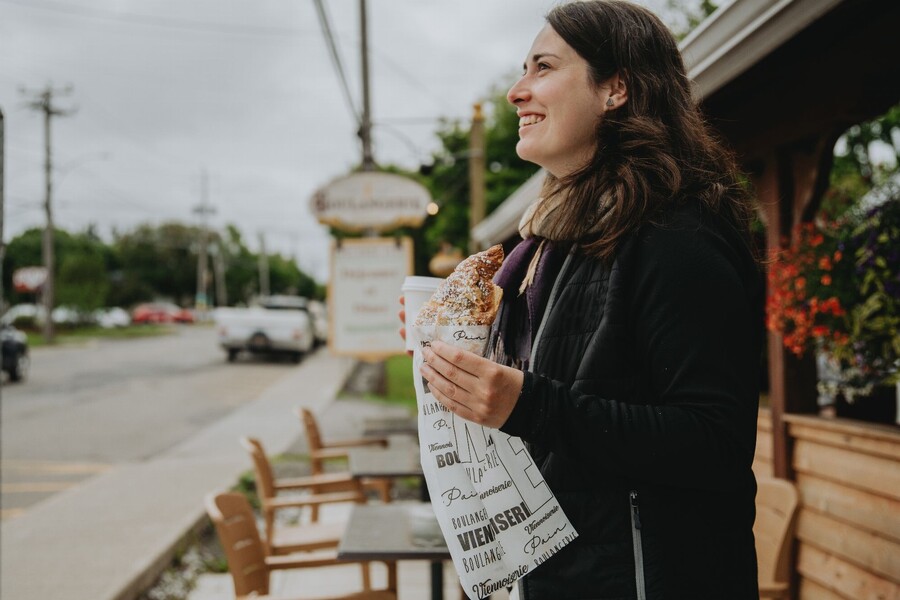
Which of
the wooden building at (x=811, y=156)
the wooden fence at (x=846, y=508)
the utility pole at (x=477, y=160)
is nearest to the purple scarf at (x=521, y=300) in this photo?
the wooden building at (x=811, y=156)

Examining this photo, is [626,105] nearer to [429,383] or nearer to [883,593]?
[429,383]

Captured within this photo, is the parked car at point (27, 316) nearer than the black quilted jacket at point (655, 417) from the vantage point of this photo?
No

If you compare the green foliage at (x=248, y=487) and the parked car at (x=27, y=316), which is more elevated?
the parked car at (x=27, y=316)

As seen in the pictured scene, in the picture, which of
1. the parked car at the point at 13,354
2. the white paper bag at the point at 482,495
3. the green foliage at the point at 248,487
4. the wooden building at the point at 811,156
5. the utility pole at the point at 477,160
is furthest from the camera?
the parked car at the point at 13,354

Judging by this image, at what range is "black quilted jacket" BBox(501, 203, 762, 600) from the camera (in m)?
1.09

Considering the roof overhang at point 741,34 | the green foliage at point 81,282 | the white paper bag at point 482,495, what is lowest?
the white paper bag at point 482,495

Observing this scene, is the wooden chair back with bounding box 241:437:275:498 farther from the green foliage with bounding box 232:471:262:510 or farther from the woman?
the woman

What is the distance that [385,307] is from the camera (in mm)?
7387

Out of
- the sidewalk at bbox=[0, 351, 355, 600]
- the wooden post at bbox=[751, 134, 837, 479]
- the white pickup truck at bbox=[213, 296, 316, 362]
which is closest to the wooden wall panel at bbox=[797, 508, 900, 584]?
the wooden post at bbox=[751, 134, 837, 479]

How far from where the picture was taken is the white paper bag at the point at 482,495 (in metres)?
1.18

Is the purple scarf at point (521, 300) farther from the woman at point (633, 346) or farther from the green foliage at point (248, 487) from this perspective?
the green foliage at point (248, 487)

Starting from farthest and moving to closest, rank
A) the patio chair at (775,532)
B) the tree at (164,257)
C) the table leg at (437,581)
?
the tree at (164,257)
the table leg at (437,581)
the patio chair at (775,532)

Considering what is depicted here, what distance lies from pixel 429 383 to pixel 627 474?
33 centimetres

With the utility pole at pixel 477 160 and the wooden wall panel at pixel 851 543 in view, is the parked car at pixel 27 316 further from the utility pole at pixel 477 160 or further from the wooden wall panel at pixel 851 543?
the wooden wall panel at pixel 851 543
